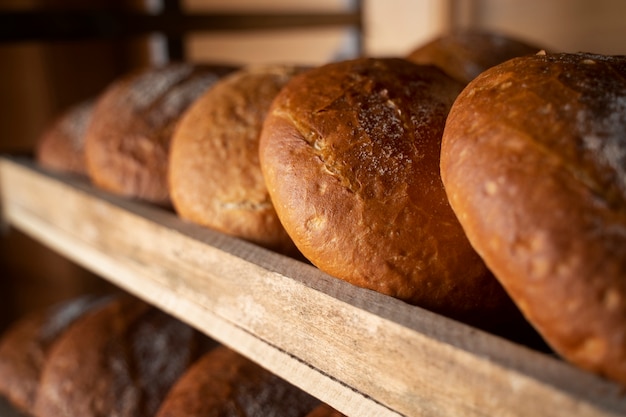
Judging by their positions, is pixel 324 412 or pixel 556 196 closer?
pixel 556 196

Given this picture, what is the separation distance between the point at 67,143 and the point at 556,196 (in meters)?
1.42

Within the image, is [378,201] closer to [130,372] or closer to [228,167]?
[228,167]

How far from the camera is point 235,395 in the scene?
113 cm

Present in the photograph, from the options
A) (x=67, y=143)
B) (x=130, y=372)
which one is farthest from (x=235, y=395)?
(x=67, y=143)

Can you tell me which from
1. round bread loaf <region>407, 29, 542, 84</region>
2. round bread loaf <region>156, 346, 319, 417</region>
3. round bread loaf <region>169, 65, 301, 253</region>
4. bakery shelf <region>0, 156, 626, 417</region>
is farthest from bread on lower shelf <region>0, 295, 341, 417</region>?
round bread loaf <region>407, 29, 542, 84</region>

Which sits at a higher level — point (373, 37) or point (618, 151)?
point (618, 151)

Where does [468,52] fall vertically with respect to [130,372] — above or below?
above

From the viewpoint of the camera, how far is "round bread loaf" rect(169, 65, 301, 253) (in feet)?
3.30

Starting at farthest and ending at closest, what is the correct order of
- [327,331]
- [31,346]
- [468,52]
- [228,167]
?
[31,346] < [468,52] < [228,167] < [327,331]

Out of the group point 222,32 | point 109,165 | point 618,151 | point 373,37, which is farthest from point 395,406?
point 373,37

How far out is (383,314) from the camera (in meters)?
0.69

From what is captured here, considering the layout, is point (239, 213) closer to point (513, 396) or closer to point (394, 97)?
point (394, 97)

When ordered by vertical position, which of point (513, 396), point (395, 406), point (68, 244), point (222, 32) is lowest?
point (68, 244)

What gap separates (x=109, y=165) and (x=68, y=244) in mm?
281
